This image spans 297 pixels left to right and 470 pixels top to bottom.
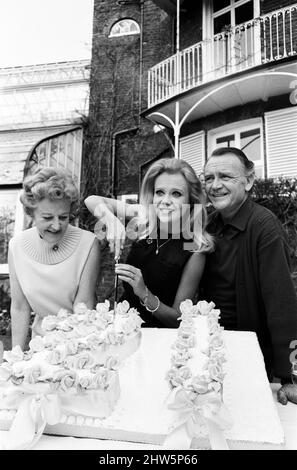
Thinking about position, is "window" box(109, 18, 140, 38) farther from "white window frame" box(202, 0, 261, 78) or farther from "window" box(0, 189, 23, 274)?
"window" box(0, 189, 23, 274)

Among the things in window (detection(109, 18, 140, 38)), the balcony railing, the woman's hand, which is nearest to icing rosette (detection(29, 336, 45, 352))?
the woman's hand

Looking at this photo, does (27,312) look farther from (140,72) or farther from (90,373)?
(140,72)

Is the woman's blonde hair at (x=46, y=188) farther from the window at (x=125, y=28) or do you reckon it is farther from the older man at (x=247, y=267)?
the window at (x=125, y=28)

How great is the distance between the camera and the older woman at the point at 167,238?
1.14 meters

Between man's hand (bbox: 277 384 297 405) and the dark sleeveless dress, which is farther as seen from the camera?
the dark sleeveless dress

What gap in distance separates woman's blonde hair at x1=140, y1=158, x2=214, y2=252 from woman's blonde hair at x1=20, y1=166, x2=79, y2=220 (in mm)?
235

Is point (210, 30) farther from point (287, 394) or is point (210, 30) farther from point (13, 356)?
point (13, 356)

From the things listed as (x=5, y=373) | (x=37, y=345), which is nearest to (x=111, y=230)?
(x=37, y=345)

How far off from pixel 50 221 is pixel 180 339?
1.86 feet

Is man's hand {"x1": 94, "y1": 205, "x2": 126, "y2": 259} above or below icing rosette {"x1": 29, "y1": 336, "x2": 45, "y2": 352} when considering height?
above

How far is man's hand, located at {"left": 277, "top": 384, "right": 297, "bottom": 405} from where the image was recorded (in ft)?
2.27

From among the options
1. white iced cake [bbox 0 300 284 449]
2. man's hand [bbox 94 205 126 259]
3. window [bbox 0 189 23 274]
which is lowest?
white iced cake [bbox 0 300 284 449]

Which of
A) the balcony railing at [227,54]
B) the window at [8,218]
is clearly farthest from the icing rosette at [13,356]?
the balcony railing at [227,54]
